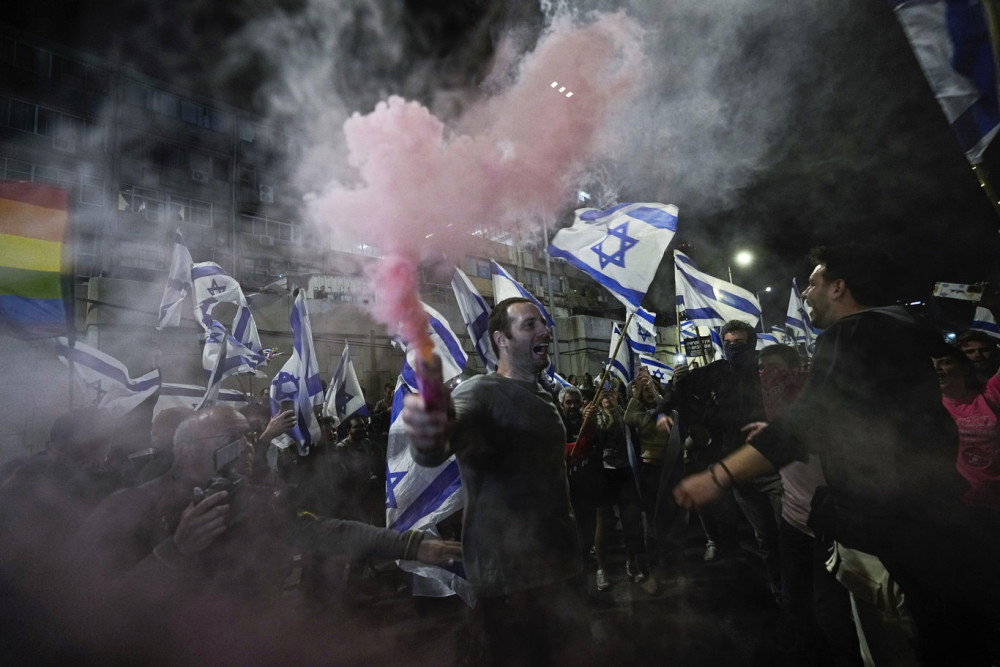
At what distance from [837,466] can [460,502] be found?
119 inches

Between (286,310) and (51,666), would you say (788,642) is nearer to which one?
(51,666)

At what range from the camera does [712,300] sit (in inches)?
352

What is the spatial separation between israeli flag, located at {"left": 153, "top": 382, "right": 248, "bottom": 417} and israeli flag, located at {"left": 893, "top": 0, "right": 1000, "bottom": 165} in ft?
26.7

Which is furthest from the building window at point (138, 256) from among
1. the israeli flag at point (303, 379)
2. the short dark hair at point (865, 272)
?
the short dark hair at point (865, 272)

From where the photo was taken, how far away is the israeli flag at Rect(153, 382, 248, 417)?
7.36m

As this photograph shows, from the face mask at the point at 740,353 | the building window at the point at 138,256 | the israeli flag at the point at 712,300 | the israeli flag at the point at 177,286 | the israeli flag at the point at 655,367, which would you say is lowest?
the face mask at the point at 740,353

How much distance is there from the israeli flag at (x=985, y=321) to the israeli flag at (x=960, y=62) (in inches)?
296

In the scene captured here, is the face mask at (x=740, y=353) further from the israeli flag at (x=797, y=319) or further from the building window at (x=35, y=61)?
the building window at (x=35, y=61)

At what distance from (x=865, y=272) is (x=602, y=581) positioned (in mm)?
4252


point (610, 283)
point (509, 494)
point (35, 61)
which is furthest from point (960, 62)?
point (35, 61)

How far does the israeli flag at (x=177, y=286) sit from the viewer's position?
7.91 metres

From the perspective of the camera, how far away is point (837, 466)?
2145 millimetres

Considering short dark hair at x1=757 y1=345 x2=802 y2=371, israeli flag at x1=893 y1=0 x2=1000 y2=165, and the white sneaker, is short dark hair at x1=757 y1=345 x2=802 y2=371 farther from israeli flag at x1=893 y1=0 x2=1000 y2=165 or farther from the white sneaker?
the white sneaker

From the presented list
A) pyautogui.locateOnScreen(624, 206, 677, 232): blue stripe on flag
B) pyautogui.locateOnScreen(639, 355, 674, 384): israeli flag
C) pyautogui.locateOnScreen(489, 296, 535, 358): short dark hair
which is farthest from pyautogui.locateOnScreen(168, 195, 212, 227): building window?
pyautogui.locateOnScreen(489, 296, 535, 358): short dark hair
